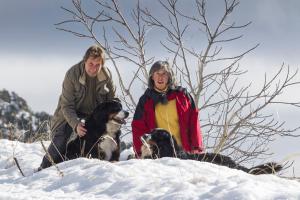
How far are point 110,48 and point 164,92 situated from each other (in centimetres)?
385

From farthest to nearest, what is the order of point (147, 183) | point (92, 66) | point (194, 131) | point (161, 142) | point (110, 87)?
point (110, 87) → point (194, 131) → point (92, 66) → point (161, 142) → point (147, 183)

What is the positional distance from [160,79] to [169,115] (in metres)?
0.53

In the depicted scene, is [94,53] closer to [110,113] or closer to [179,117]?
[110,113]

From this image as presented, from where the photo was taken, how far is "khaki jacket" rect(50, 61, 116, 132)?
22.1 feet

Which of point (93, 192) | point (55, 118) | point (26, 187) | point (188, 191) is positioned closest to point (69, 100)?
point (55, 118)

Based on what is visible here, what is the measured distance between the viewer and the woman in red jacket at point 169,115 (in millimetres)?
6809

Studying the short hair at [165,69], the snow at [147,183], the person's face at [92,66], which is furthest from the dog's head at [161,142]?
the snow at [147,183]

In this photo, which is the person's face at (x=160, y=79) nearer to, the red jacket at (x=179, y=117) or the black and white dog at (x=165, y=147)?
the red jacket at (x=179, y=117)

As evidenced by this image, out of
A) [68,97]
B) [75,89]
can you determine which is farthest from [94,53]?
[68,97]

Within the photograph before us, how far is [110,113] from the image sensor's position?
6988mm

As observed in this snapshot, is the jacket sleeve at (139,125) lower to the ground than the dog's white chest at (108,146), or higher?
higher

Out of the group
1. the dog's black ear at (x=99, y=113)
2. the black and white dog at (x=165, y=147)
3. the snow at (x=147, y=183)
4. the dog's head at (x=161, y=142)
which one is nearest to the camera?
the snow at (x=147, y=183)

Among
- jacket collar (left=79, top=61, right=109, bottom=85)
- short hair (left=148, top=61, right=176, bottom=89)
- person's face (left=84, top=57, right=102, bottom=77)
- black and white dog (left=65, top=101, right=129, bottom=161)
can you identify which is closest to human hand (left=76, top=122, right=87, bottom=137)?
black and white dog (left=65, top=101, right=129, bottom=161)

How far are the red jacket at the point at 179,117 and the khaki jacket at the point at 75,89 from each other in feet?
1.74
